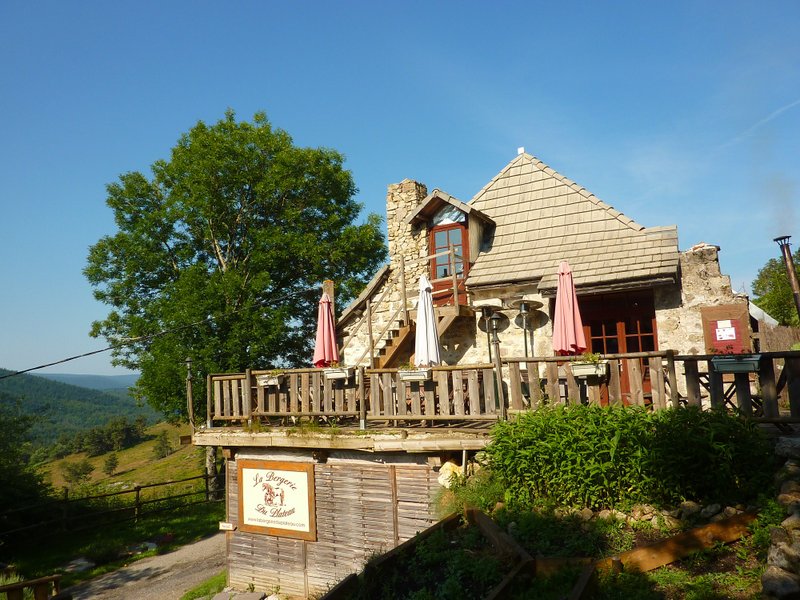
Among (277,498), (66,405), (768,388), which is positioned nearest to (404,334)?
(277,498)

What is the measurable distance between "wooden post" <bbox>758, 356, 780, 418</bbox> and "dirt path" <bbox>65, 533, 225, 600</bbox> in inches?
486

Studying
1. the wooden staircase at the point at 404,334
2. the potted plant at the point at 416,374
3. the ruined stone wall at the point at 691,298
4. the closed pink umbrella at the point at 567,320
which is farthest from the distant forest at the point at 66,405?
the closed pink umbrella at the point at 567,320

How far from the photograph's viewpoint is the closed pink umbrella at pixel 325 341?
439 inches

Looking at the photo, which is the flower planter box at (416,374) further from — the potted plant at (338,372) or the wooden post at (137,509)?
the wooden post at (137,509)

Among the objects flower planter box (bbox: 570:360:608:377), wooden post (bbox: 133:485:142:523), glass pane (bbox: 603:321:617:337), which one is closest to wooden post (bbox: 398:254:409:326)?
glass pane (bbox: 603:321:617:337)

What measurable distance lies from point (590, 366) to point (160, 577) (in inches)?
492

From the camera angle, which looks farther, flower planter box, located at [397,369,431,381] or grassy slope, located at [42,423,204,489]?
grassy slope, located at [42,423,204,489]

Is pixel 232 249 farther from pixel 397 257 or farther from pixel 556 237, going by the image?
pixel 556 237

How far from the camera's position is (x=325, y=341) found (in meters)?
11.2

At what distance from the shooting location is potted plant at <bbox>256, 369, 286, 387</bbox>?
1010cm

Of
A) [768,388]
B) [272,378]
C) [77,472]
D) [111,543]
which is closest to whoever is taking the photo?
[768,388]

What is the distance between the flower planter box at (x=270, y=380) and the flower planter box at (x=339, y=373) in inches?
41.3

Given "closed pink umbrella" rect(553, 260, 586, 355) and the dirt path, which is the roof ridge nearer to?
"closed pink umbrella" rect(553, 260, 586, 355)

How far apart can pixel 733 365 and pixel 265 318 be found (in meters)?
15.6
